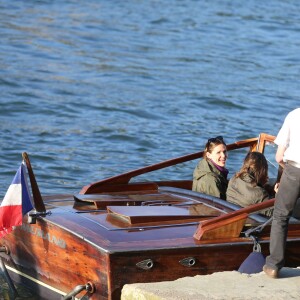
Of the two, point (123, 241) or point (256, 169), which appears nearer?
point (123, 241)

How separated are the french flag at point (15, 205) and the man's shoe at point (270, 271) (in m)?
1.87

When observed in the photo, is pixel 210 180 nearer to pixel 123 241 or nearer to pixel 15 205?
pixel 123 241

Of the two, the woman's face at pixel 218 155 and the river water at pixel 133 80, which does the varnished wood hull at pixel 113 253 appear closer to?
the woman's face at pixel 218 155

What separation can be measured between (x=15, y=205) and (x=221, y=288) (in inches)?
69.5

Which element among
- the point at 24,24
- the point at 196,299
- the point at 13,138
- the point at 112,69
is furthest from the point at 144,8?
the point at 196,299

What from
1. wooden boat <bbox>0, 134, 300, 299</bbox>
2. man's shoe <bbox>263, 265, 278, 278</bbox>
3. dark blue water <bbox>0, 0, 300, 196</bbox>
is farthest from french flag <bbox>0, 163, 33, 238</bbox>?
dark blue water <bbox>0, 0, 300, 196</bbox>

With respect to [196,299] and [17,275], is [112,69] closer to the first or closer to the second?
[17,275]

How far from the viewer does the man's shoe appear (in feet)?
24.6

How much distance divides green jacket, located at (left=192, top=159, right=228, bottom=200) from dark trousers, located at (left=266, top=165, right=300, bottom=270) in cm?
145

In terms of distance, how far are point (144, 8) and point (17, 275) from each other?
17.4 metres

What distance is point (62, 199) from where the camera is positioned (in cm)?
→ 876

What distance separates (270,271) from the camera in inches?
295

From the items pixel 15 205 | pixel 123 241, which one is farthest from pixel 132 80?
pixel 123 241

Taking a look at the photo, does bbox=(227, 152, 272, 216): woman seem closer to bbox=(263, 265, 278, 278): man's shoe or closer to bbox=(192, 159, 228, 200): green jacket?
bbox=(192, 159, 228, 200): green jacket
